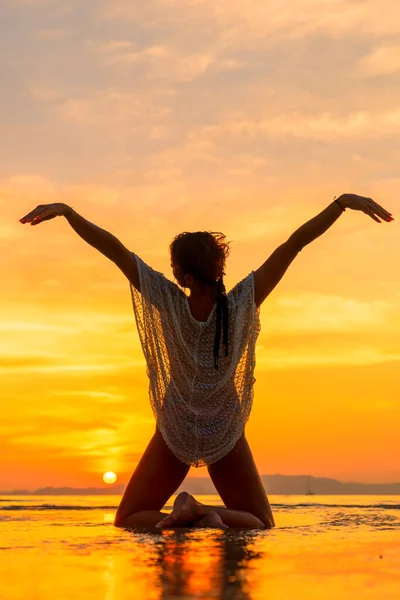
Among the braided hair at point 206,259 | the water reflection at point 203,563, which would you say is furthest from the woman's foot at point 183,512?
the braided hair at point 206,259

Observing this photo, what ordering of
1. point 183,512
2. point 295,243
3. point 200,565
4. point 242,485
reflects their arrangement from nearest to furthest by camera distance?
point 200,565 < point 183,512 < point 242,485 < point 295,243

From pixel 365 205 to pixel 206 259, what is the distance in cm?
117

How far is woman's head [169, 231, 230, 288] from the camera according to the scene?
5.69 metres

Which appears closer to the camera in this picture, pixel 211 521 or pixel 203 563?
pixel 203 563

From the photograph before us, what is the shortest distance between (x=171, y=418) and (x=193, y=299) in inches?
33.2

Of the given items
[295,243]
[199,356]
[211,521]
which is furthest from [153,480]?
[295,243]

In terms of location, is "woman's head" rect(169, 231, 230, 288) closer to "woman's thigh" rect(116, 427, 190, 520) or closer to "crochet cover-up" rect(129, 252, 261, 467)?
"crochet cover-up" rect(129, 252, 261, 467)

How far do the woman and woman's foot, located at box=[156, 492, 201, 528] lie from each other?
46 cm

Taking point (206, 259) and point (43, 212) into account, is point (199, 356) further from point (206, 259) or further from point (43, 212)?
point (43, 212)

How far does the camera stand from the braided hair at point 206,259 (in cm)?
570

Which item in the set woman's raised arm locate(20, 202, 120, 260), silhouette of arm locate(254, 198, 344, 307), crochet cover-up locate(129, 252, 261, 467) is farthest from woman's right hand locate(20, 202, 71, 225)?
silhouette of arm locate(254, 198, 344, 307)

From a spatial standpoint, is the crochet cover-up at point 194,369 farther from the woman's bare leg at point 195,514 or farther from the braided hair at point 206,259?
the woman's bare leg at point 195,514

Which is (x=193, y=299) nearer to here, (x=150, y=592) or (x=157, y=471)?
(x=157, y=471)

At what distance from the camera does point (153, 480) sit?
5.72m
